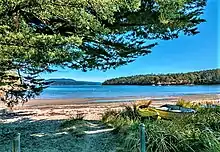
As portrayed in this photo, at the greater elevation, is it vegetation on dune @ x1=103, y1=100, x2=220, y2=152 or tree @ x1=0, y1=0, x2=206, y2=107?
tree @ x1=0, y1=0, x2=206, y2=107

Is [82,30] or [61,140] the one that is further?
Result: [61,140]

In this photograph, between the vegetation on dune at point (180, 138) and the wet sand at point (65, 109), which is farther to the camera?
the wet sand at point (65, 109)

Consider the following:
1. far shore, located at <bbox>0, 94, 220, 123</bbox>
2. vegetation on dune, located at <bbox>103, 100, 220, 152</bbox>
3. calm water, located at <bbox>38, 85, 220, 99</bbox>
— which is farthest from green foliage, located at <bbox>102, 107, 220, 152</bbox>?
calm water, located at <bbox>38, 85, 220, 99</bbox>

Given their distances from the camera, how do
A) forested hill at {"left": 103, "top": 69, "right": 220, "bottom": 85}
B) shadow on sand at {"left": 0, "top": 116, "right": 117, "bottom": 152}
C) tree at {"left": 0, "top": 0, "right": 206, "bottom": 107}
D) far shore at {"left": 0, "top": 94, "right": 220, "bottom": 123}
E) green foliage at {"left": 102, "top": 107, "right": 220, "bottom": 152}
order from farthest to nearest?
Answer: forested hill at {"left": 103, "top": 69, "right": 220, "bottom": 85}, far shore at {"left": 0, "top": 94, "right": 220, "bottom": 123}, shadow on sand at {"left": 0, "top": 116, "right": 117, "bottom": 152}, green foliage at {"left": 102, "top": 107, "right": 220, "bottom": 152}, tree at {"left": 0, "top": 0, "right": 206, "bottom": 107}

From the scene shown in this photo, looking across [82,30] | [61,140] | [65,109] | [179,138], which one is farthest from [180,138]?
[65,109]

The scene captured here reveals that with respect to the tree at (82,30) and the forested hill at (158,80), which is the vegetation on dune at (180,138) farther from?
the forested hill at (158,80)

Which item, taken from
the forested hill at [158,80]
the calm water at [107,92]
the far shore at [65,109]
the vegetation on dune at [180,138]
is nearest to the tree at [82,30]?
the vegetation on dune at [180,138]

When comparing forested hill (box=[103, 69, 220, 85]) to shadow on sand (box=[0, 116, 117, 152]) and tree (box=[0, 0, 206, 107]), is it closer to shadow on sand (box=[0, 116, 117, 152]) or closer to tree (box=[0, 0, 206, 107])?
shadow on sand (box=[0, 116, 117, 152])

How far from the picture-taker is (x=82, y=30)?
5617 mm

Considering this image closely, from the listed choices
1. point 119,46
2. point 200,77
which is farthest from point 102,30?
point 200,77

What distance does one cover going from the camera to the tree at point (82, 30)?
14.4 ft

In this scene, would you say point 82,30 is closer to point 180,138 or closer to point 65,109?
point 180,138

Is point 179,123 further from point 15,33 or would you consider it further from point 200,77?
point 200,77

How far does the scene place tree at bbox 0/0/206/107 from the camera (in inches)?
173
